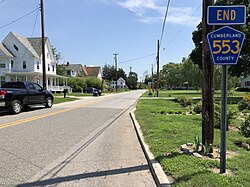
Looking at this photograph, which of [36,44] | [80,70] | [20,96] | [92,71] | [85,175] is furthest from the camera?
[92,71]

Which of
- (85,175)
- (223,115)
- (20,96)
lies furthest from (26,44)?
(223,115)

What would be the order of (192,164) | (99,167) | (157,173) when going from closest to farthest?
(157,173)
(192,164)
(99,167)

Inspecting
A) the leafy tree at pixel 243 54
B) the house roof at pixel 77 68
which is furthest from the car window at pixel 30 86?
the house roof at pixel 77 68

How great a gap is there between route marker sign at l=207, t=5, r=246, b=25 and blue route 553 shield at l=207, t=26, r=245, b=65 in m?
0.14

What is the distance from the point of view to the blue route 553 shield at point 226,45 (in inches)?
197

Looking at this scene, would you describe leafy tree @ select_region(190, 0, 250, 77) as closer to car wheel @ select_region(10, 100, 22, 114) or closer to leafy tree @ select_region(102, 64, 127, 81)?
car wheel @ select_region(10, 100, 22, 114)

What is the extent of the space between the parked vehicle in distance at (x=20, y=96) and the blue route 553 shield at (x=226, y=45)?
44.0 ft

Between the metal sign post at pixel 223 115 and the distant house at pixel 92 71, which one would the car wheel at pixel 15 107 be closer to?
the metal sign post at pixel 223 115

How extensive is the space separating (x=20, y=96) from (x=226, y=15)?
14389 mm

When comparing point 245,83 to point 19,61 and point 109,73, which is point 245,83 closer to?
point 19,61

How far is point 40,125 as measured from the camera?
1180 cm

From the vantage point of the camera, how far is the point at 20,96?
667 inches

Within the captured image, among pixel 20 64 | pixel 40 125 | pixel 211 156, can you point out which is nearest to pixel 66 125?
pixel 40 125

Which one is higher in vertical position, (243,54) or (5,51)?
(5,51)
